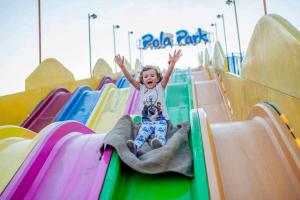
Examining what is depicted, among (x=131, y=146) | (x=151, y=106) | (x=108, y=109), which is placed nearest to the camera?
(x=131, y=146)

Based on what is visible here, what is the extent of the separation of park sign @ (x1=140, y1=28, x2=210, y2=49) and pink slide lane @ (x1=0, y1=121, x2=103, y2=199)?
25.5 m

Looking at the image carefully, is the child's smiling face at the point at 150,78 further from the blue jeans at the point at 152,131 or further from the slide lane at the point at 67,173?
the slide lane at the point at 67,173

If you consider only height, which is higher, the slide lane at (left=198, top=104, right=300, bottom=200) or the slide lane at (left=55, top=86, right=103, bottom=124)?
the slide lane at (left=55, top=86, right=103, bottom=124)

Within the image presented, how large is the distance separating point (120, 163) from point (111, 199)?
0.42 metres

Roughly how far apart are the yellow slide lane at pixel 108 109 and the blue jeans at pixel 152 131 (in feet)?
8.76

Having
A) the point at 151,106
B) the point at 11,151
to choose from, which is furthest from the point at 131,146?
the point at 11,151

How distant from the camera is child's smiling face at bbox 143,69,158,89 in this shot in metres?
3.59

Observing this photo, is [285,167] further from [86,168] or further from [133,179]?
[86,168]

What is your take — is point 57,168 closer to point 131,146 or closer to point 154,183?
point 131,146

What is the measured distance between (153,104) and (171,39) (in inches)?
987

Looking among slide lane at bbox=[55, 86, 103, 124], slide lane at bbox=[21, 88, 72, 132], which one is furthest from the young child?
slide lane at bbox=[21, 88, 72, 132]

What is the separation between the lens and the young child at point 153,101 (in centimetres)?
308

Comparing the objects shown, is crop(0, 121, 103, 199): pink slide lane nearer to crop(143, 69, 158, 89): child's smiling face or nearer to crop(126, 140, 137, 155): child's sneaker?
crop(126, 140, 137, 155): child's sneaker

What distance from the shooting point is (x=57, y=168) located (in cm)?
256
